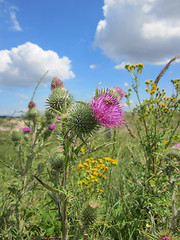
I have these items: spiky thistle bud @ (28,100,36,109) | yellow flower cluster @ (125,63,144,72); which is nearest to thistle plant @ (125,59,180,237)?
yellow flower cluster @ (125,63,144,72)

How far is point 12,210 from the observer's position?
2.49m

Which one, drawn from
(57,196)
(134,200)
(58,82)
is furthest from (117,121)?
(134,200)

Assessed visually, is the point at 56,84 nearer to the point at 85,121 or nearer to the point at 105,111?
the point at 85,121

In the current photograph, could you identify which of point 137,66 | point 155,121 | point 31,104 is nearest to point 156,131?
point 155,121

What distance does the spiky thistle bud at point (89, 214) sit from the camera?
1963 mm

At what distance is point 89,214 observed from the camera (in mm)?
2010

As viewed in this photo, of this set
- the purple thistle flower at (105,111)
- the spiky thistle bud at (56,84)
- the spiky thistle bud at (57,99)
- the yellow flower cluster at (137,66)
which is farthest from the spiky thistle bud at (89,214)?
the yellow flower cluster at (137,66)

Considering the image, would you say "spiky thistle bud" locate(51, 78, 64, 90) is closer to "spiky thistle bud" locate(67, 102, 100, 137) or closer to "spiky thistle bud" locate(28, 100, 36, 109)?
"spiky thistle bud" locate(67, 102, 100, 137)

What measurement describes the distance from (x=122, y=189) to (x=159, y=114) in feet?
5.64

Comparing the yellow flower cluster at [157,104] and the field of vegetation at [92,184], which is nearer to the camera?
the field of vegetation at [92,184]

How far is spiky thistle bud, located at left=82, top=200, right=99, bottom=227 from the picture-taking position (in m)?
1.96

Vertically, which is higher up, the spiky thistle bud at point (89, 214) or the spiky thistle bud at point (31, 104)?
the spiky thistle bud at point (31, 104)

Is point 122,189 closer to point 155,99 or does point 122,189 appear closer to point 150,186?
point 150,186

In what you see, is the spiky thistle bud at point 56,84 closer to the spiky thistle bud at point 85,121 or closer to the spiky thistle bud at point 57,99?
the spiky thistle bud at point 57,99
